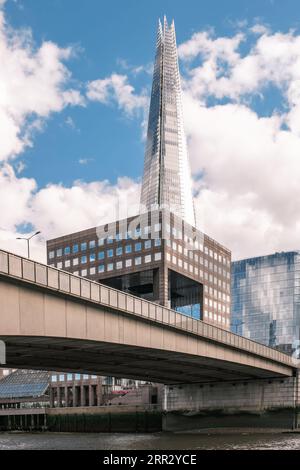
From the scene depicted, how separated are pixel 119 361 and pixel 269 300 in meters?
133

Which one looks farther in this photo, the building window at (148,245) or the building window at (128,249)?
the building window at (128,249)

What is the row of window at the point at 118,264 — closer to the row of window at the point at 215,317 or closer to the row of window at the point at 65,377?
the row of window at the point at 65,377

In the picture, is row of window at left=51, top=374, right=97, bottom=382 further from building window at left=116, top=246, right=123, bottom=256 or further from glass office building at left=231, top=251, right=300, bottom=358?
glass office building at left=231, top=251, right=300, bottom=358

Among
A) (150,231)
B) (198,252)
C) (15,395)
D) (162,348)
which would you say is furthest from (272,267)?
(162,348)

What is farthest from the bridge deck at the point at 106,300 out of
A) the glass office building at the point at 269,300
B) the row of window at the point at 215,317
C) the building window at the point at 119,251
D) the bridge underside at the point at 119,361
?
the glass office building at the point at 269,300

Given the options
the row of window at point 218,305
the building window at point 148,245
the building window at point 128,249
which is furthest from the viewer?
the row of window at point 218,305

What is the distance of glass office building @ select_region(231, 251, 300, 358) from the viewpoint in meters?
178

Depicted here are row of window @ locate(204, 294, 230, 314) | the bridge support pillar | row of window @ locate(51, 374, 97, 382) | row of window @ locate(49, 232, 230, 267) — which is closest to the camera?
the bridge support pillar

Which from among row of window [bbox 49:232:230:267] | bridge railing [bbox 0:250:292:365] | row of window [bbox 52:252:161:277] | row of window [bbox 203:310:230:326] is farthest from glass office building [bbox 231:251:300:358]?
bridge railing [bbox 0:250:292:365]

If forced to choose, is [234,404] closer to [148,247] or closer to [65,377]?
[148,247]

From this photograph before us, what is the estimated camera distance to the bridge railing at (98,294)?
30.9 metres

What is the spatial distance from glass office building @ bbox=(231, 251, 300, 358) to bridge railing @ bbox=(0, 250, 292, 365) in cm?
11918

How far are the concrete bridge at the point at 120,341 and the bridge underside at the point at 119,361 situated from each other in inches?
2.8

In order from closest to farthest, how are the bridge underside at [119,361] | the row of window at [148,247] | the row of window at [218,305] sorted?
the bridge underside at [119,361]
the row of window at [148,247]
the row of window at [218,305]
